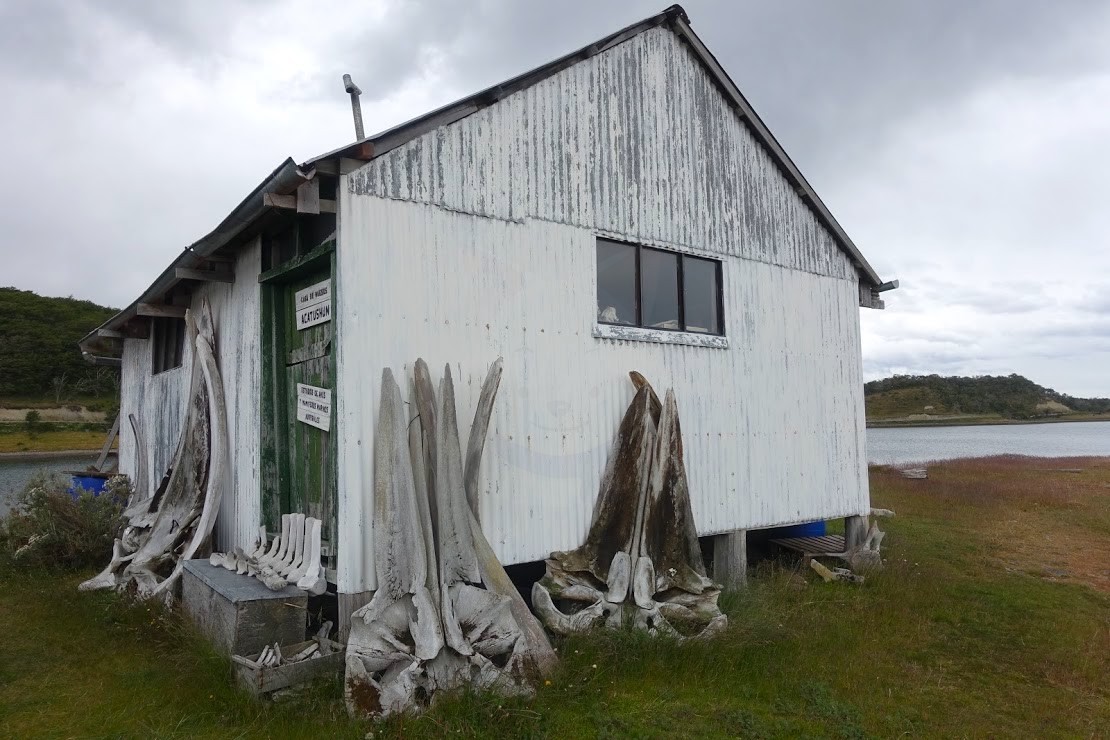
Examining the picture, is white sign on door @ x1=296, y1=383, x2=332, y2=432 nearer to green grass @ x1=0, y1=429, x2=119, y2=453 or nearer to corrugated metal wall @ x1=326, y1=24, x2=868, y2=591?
corrugated metal wall @ x1=326, y1=24, x2=868, y2=591

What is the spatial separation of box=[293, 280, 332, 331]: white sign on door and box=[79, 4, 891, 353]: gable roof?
0.77 m

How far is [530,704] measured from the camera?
205 inches

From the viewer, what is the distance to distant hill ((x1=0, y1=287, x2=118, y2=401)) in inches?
2409

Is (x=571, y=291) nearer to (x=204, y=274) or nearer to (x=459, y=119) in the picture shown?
(x=459, y=119)

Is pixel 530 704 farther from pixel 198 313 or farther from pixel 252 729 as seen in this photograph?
pixel 198 313

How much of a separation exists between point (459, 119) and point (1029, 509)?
18.6 m

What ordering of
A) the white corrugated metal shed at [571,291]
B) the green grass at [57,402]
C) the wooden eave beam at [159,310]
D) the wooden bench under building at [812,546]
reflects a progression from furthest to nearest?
the green grass at [57,402] < the wooden bench under building at [812,546] < the wooden eave beam at [159,310] < the white corrugated metal shed at [571,291]

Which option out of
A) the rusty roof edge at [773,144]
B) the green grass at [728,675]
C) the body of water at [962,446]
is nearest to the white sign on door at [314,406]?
the green grass at [728,675]

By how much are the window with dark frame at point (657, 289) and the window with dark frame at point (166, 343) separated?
6.12 meters

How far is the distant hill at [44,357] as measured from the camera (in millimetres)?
61188

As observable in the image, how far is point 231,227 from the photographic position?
693 centimetres

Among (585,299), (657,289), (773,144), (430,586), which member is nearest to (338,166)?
(585,299)

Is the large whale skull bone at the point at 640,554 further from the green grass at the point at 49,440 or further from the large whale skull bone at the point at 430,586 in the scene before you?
the green grass at the point at 49,440

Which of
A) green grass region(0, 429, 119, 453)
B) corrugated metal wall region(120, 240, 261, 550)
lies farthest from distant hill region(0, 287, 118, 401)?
corrugated metal wall region(120, 240, 261, 550)
